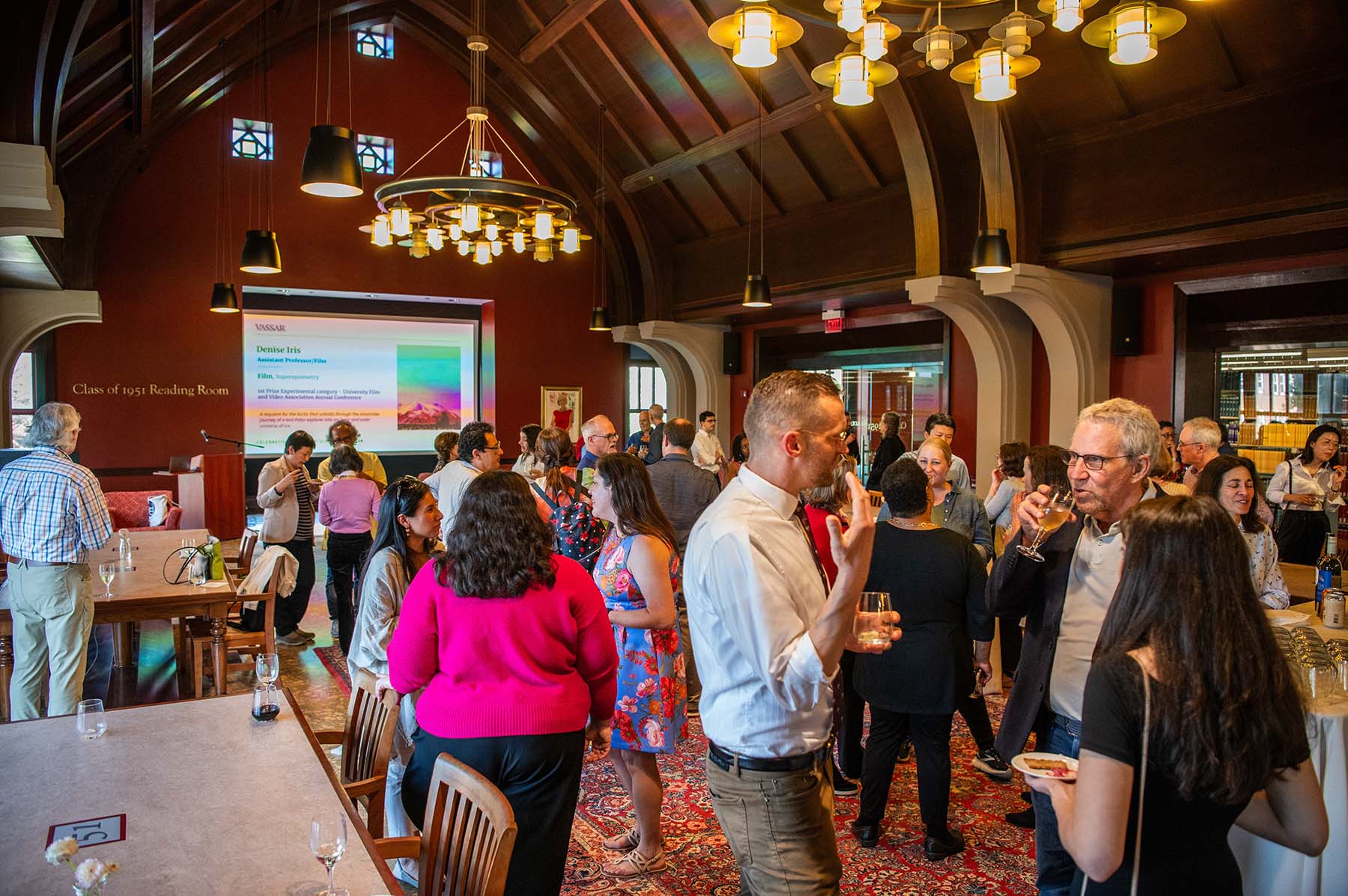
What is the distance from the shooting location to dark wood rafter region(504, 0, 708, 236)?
1111 cm

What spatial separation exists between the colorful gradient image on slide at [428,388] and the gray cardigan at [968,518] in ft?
34.5

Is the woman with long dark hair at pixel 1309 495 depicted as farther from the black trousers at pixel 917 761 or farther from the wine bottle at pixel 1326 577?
the black trousers at pixel 917 761

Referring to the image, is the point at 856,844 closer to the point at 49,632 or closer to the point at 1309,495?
the point at 49,632

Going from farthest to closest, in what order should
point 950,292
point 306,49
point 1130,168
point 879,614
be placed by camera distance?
point 306,49 < point 950,292 < point 1130,168 < point 879,614

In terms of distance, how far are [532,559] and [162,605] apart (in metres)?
3.32

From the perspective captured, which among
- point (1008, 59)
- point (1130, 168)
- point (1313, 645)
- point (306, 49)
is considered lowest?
point (1313, 645)

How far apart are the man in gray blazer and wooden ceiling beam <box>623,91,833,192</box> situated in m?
5.88

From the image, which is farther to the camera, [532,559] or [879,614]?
[532,559]

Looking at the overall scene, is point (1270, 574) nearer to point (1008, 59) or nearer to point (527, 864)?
point (1008, 59)

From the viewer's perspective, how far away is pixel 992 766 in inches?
168

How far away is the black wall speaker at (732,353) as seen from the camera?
1338 cm

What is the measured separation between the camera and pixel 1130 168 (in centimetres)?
731

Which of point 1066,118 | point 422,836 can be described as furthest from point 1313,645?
point 1066,118

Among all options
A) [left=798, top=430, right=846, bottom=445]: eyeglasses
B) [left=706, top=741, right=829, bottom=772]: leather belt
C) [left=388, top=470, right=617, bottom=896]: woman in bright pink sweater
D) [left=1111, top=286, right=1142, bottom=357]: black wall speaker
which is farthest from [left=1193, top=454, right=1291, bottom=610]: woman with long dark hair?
[left=1111, top=286, right=1142, bottom=357]: black wall speaker
